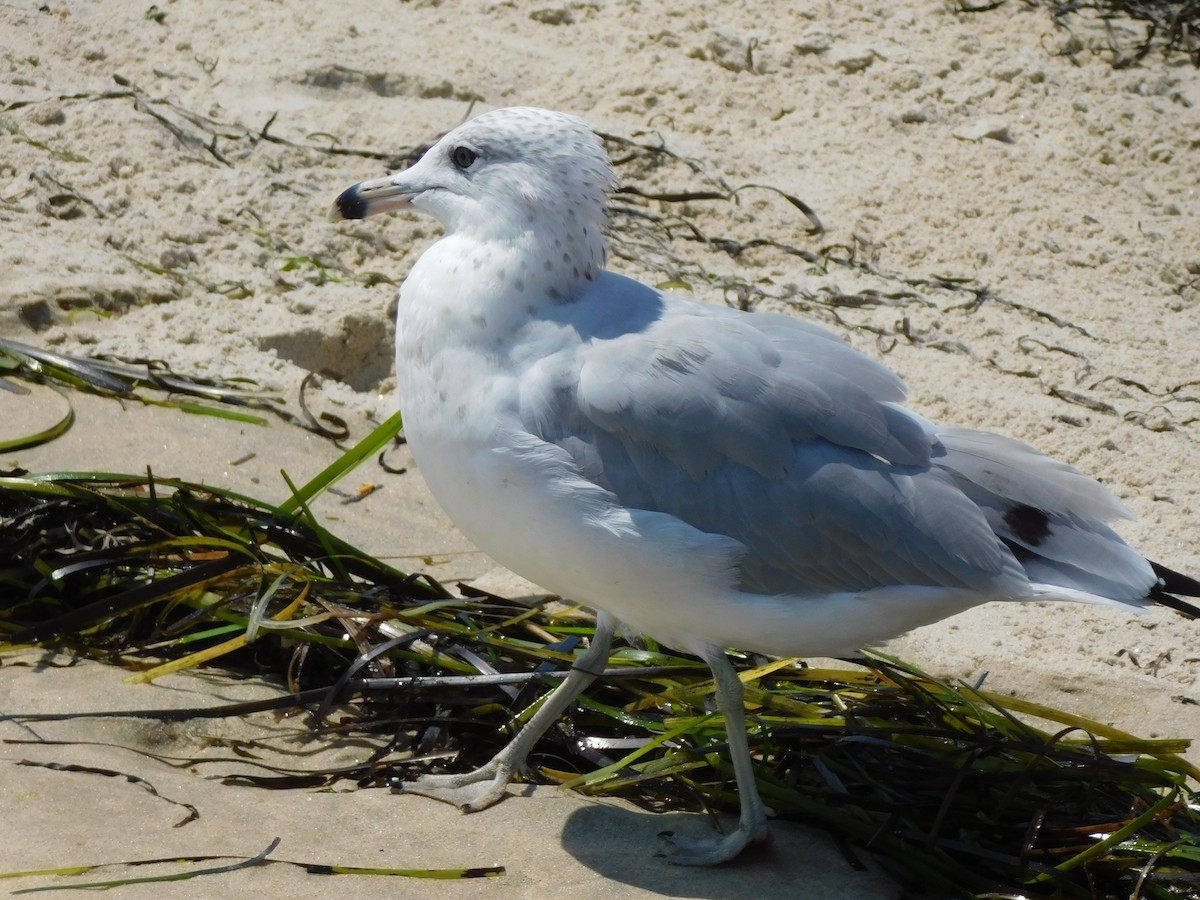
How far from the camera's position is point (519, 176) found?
10.6ft

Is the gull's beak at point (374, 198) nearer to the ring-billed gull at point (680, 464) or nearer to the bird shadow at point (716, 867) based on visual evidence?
the ring-billed gull at point (680, 464)

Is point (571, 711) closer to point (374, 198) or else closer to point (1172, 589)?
point (374, 198)

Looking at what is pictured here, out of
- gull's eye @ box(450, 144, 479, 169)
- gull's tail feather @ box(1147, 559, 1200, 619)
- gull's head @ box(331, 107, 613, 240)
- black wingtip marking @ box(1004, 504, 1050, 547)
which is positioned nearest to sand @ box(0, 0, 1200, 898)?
gull's tail feather @ box(1147, 559, 1200, 619)

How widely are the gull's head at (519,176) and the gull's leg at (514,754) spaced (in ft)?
3.08

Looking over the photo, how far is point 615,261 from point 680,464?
9.35ft

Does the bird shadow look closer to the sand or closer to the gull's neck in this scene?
the sand

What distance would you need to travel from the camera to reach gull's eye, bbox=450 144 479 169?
330 centimetres

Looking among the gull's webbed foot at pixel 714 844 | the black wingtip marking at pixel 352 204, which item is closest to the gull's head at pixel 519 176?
the black wingtip marking at pixel 352 204

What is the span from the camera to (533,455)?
297 centimetres

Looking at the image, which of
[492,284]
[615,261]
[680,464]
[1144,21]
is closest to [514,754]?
[680,464]

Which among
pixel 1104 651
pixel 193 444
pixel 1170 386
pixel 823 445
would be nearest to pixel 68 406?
pixel 193 444

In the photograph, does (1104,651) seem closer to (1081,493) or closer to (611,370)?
(1081,493)

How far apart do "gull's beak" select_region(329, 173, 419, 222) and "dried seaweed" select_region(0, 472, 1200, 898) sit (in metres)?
0.92

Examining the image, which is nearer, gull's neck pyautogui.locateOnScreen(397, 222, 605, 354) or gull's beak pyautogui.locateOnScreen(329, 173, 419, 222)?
gull's neck pyautogui.locateOnScreen(397, 222, 605, 354)
